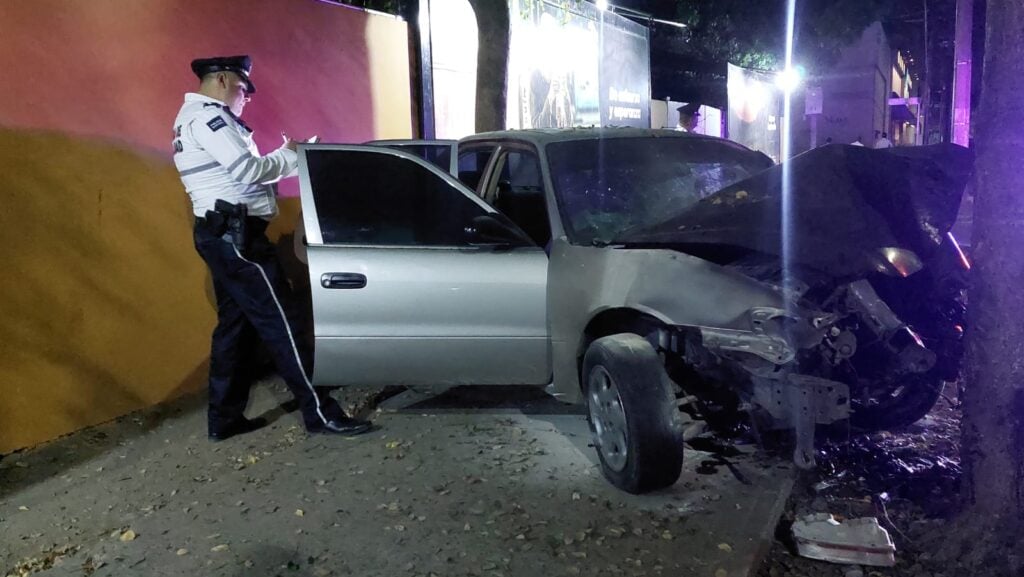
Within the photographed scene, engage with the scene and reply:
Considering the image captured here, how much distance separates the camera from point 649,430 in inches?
130

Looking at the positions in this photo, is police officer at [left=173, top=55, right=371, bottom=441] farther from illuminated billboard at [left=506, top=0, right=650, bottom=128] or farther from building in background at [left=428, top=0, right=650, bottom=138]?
illuminated billboard at [left=506, top=0, right=650, bottom=128]

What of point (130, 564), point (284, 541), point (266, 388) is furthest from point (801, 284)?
point (266, 388)

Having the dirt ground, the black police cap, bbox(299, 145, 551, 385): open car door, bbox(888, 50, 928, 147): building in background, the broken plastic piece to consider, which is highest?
bbox(888, 50, 928, 147): building in background

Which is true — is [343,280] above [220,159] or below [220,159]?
below

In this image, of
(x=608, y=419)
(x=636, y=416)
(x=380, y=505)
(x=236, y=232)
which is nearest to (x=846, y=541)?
(x=636, y=416)

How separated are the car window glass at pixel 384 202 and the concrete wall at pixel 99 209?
52.0 inches

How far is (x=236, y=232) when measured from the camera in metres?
4.14

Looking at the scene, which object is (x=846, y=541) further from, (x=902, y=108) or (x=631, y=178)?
(x=902, y=108)

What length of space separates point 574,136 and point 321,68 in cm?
275

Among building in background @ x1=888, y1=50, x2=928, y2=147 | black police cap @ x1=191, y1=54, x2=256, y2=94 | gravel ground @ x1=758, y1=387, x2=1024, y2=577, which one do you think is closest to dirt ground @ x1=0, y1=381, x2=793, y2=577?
gravel ground @ x1=758, y1=387, x2=1024, y2=577

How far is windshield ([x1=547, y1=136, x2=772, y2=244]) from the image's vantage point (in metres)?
4.09

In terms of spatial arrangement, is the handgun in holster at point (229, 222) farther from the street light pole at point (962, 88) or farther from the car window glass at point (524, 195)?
the street light pole at point (962, 88)

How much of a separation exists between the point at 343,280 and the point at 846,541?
101 inches

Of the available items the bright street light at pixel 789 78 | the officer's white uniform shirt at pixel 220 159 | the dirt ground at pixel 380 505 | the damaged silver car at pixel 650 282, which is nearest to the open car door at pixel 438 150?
the damaged silver car at pixel 650 282
